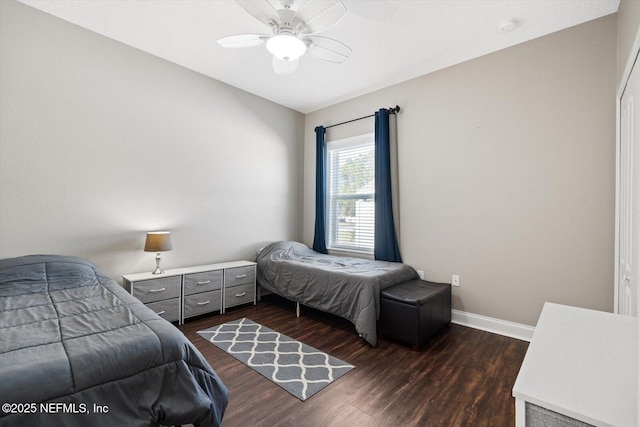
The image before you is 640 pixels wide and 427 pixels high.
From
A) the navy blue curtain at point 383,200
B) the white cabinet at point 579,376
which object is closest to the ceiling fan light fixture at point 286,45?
the navy blue curtain at point 383,200

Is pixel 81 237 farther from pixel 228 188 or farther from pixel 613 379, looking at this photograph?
pixel 613 379

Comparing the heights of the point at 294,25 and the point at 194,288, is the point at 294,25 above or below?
→ above

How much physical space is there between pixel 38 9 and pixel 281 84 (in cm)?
232

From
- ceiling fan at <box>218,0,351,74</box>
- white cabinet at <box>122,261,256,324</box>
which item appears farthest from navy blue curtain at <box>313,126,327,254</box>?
ceiling fan at <box>218,0,351,74</box>

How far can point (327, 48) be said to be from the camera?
2471 mm

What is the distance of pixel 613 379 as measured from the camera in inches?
34.2

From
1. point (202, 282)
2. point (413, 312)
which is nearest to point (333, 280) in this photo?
point (413, 312)

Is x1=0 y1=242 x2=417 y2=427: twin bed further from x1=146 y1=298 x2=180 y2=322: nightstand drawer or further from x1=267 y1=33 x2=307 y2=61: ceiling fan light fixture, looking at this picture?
x1=267 y1=33 x2=307 y2=61: ceiling fan light fixture

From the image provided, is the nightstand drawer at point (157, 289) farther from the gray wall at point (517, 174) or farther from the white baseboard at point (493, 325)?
the white baseboard at point (493, 325)

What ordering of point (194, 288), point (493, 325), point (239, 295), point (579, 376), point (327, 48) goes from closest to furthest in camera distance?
1. point (579, 376)
2. point (327, 48)
3. point (493, 325)
4. point (194, 288)
5. point (239, 295)

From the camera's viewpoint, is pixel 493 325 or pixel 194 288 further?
pixel 194 288

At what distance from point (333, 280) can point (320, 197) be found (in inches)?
67.2

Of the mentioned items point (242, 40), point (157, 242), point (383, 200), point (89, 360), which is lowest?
point (89, 360)

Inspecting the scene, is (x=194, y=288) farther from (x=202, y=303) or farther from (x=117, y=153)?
(x=117, y=153)
